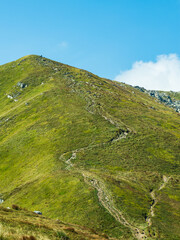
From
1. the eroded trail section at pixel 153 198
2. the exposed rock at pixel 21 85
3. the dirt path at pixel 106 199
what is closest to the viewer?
the dirt path at pixel 106 199

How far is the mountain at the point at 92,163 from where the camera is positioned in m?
51.8

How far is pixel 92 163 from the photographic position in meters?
82.9

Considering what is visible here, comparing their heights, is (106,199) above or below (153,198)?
above

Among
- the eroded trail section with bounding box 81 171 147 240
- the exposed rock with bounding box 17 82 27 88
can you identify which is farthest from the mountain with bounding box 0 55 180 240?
the exposed rock with bounding box 17 82 27 88

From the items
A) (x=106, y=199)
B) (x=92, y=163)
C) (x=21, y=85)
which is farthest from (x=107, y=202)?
(x=21, y=85)

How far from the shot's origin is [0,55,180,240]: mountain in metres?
51.8

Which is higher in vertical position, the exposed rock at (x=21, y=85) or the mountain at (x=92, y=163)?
the exposed rock at (x=21, y=85)

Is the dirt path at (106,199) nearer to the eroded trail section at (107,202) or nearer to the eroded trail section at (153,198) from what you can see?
the eroded trail section at (107,202)

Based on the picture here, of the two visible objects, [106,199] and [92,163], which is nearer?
[106,199]

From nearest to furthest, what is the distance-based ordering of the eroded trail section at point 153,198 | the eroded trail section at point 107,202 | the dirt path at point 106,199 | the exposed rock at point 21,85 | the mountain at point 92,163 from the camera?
the eroded trail section at point 107,202
the dirt path at point 106,199
the eroded trail section at point 153,198
the mountain at point 92,163
the exposed rock at point 21,85

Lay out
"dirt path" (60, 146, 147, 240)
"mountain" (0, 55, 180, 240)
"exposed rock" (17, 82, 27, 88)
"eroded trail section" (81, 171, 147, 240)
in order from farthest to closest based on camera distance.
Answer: "exposed rock" (17, 82, 27, 88) → "mountain" (0, 55, 180, 240) → "dirt path" (60, 146, 147, 240) → "eroded trail section" (81, 171, 147, 240)

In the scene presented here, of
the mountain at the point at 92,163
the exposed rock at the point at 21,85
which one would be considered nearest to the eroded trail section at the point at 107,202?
the mountain at the point at 92,163

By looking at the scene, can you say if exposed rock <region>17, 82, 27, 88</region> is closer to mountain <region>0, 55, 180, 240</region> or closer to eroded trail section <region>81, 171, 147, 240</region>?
mountain <region>0, 55, 180, 240</region>

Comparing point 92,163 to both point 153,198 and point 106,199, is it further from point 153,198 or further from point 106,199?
point 153,198
